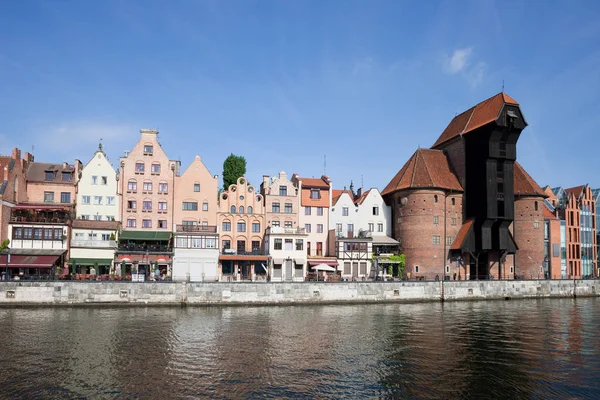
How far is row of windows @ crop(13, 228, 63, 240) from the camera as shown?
6347 centimetres

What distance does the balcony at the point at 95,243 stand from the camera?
6581cm

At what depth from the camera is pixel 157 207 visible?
233 feet

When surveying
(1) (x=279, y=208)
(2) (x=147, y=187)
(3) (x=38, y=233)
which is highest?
(2) (x=147, y=187)

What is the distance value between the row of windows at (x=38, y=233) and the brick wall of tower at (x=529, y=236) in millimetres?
65674

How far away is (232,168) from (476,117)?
44310 mm

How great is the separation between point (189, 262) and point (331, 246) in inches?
843

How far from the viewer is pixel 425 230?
7575 centimetres

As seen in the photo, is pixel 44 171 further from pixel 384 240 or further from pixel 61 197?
pixel 384 240

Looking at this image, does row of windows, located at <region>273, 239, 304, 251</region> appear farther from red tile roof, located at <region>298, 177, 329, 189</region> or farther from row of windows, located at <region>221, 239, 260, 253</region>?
red tile roof, located at <region>298, 177, 329, 189</region>

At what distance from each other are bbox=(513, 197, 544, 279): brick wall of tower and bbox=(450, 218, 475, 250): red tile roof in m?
8.86

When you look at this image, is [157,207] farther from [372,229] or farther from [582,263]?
[582,263]

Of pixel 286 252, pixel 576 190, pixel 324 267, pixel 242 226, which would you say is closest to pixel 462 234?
pixel 324 267

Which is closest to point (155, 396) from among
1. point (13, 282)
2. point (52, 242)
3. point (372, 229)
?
point (13, 282)

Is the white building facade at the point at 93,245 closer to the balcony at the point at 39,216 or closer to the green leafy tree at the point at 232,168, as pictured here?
the balcony at the point at 39,216
